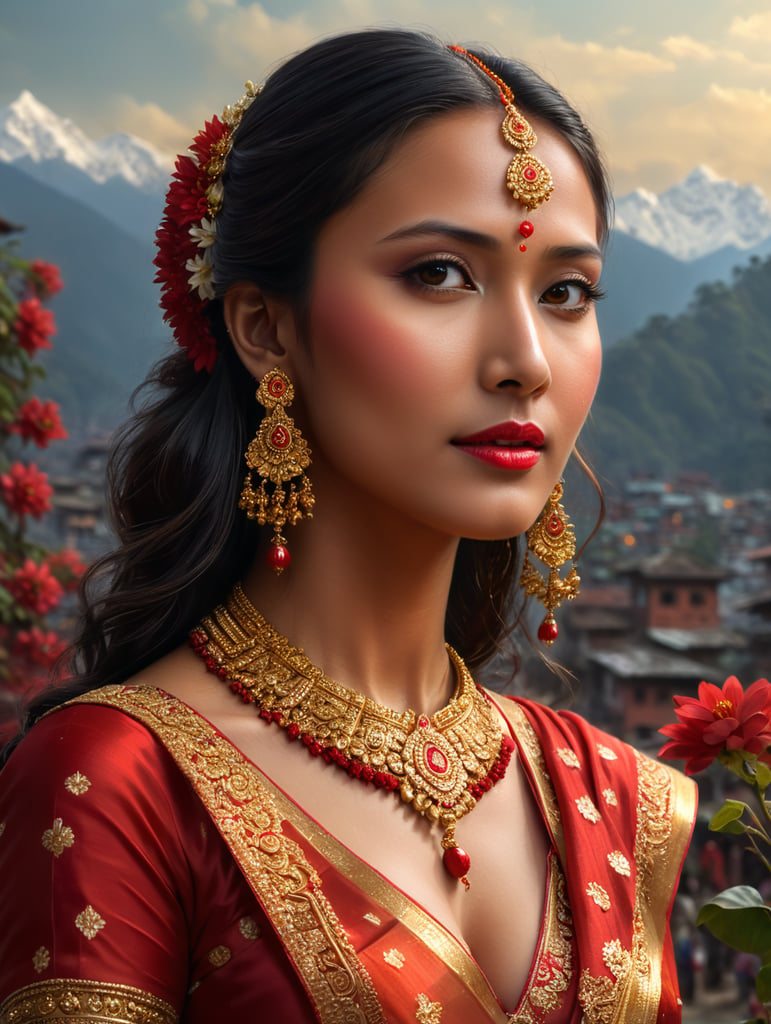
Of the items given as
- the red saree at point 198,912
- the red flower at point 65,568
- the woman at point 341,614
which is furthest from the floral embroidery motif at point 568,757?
the red flower at point 65,568

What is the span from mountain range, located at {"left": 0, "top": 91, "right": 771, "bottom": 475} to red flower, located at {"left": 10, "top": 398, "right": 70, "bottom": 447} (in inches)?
25.8

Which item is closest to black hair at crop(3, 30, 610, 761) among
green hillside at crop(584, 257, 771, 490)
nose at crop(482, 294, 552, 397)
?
nose at crop(482, 294, 552, 397)

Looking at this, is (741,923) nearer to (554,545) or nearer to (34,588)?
(554,545)

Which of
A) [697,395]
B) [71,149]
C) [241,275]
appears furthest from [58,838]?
[71,149]

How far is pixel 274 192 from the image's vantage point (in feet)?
4.88

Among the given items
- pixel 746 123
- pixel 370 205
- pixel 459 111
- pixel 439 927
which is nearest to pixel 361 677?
pixel 439 927

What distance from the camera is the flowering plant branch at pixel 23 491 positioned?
3.11 meters

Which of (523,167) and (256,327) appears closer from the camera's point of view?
(523,167)

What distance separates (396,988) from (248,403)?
77 cm

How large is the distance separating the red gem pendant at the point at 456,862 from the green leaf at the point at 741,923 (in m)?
0.29

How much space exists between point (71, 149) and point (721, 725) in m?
3.45

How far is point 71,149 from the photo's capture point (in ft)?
13.4

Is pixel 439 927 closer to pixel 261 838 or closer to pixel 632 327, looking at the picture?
pixel 261 838

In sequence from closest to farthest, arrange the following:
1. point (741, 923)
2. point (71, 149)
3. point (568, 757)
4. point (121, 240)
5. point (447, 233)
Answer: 1. point (741, 923)
2. point (447, 233)
3. point (568, 757)
4. point (71, 149)
5. point (121, 240)
